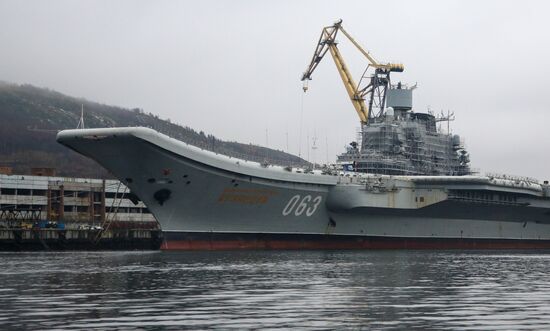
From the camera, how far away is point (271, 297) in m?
20.5

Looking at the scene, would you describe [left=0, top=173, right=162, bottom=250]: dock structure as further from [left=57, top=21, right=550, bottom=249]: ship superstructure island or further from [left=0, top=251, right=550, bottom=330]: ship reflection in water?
[left=0, top=251, right=550, bottom=330]: ship reflection in water

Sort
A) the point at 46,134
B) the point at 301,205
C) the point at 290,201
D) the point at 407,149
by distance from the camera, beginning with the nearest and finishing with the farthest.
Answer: the point at 290,201
the point at 301,205
the point at 407,149
the point at 46,134

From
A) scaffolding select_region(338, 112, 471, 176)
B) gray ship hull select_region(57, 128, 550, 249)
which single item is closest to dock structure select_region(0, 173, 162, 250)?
gray ship hull select_region(57, 128, 550, 249)

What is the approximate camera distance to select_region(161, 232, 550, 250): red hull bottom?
1780 inches

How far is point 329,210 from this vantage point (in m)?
50.1

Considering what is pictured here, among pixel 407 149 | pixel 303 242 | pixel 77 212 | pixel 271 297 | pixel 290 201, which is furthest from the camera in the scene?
pixel 77 212

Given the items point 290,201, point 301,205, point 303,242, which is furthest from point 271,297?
point 303,242

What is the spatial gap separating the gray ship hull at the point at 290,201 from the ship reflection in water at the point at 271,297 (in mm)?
10835

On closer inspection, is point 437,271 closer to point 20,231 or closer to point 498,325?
point 498,325

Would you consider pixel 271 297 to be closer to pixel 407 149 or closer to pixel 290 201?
pixel 290 201

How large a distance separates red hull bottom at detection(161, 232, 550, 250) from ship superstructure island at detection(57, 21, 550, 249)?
0.19 ft

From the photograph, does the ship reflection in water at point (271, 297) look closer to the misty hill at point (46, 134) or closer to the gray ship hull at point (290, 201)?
the gray ship hull at point (290, 201)

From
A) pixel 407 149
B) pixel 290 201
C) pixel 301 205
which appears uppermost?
pixel 407 149

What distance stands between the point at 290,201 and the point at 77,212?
29.7m
